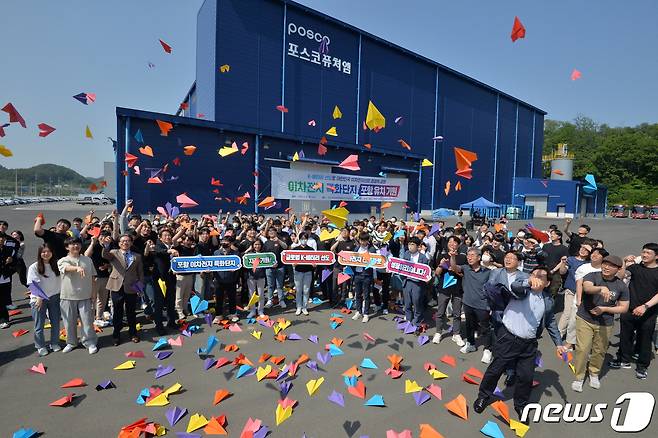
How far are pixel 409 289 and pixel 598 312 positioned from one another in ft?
9.67

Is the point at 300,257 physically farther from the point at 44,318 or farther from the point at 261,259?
the point at 44,318

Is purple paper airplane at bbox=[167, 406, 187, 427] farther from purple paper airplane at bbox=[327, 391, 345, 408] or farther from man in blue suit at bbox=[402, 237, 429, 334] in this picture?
man in blue suit at bbox=[402, 237, 429, 334]

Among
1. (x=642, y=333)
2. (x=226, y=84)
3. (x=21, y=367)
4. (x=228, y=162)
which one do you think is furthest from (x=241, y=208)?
(x=642, y=333)

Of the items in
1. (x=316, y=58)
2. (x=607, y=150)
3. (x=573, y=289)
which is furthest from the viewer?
(x=607, y=150)

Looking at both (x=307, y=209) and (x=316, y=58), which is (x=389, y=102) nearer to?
(x=316, y=58)

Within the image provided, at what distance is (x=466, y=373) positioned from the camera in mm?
4836

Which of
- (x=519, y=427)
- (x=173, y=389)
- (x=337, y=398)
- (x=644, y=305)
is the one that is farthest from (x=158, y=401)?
(x=644, y=305)

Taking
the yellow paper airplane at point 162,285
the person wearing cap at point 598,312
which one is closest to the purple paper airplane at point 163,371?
the yellow paper airplane at point 162,285

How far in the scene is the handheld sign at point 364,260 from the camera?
696 centimetres

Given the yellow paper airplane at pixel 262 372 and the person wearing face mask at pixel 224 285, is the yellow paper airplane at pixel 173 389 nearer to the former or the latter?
the yellow paper airplane at pixel 262 372

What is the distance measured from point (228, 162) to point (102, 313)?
1280 cm

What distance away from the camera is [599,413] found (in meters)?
4.02

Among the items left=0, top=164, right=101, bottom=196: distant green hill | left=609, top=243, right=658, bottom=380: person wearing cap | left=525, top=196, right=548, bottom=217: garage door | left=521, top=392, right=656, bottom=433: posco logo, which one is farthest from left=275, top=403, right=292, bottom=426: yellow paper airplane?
left=0, top=164, right=101, bottom=196: distant green hill

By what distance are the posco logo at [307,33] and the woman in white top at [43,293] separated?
22.3m
